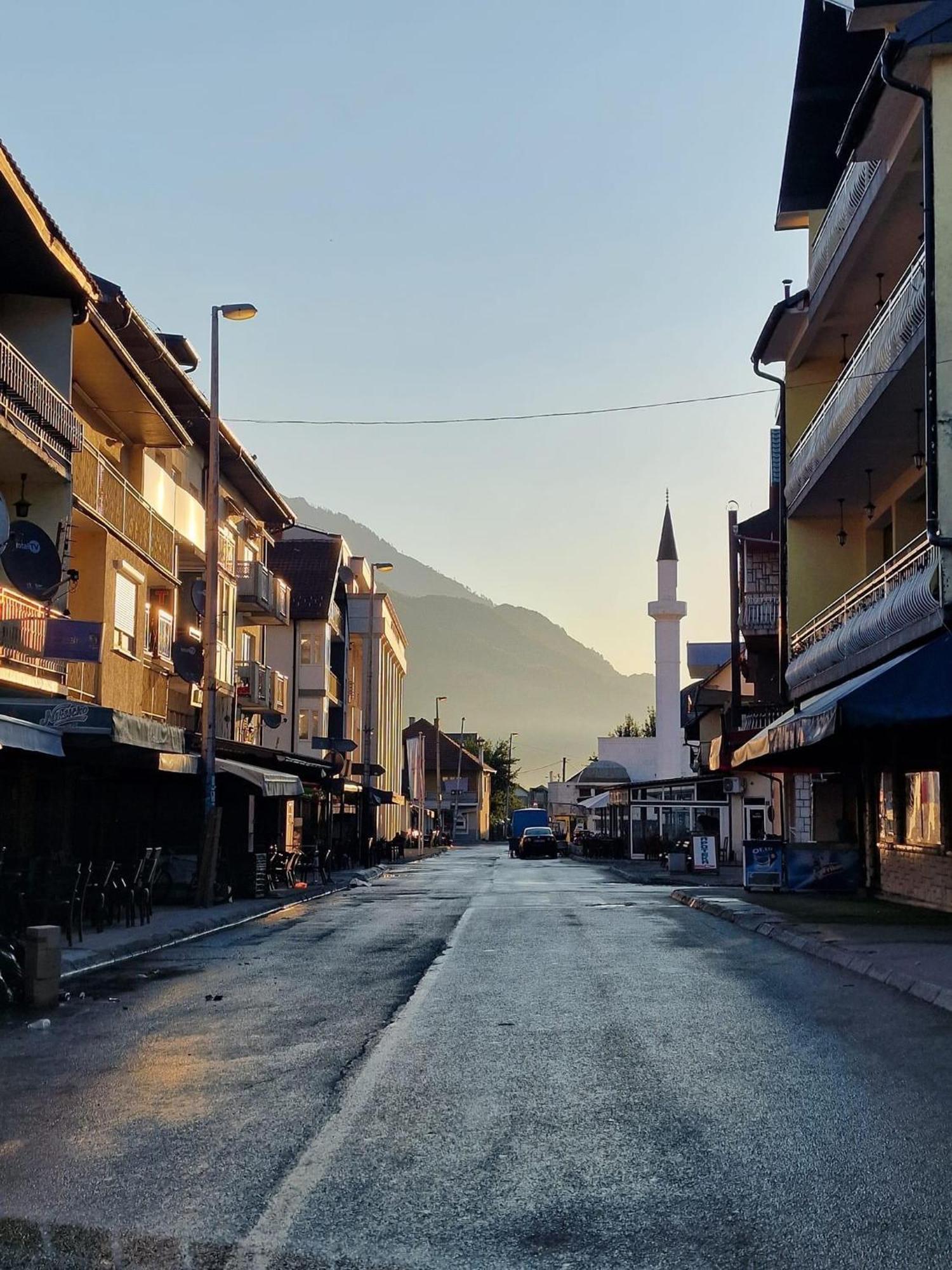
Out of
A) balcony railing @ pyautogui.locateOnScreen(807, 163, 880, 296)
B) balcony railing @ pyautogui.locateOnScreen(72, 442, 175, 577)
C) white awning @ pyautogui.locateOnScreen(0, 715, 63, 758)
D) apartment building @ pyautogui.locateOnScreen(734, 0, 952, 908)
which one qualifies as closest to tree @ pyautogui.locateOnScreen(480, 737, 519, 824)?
apartment building @ pyautogui.locateOnScreen(734, 0, 952, 908)

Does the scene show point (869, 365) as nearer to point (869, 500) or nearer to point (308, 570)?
point (869, 500)

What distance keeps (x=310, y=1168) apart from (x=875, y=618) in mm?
17795

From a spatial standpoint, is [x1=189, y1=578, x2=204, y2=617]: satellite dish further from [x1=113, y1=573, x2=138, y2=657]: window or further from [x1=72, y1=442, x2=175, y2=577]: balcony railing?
[x1=113, y1=573, x2=138, y2=657]: window

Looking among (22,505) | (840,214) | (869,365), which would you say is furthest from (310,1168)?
(840,214)

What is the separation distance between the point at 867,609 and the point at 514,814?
70229mm

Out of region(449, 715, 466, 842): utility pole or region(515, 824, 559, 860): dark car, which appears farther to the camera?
region(449, 715, 466, 842): utility pole

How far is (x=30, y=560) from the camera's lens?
21.8 metres

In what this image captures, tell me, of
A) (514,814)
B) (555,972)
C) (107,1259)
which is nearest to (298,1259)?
(107,1259)

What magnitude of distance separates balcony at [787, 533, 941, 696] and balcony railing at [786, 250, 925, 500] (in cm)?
257

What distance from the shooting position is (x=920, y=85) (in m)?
19.5

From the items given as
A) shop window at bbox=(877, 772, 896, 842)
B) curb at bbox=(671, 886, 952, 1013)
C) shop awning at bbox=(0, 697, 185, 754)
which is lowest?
curb at bbox=(671, 886, 952, 1013)

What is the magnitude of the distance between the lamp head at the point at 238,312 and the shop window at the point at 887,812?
14726mm

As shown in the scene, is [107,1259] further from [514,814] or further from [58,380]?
[514,814]

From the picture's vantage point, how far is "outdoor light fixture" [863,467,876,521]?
88.6 feet
